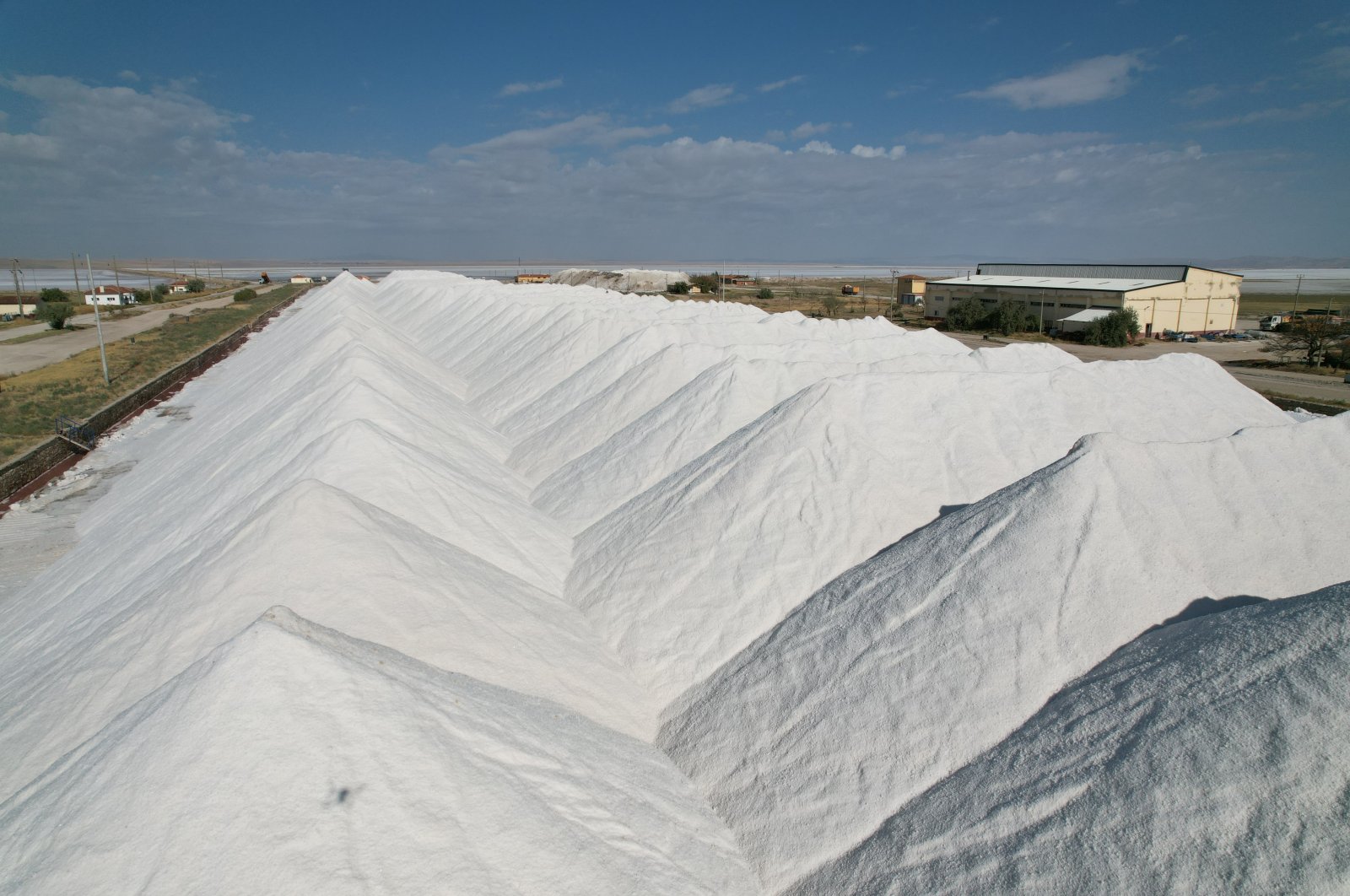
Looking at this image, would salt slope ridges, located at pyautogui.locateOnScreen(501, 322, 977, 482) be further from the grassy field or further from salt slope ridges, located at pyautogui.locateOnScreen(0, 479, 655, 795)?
the grassy field

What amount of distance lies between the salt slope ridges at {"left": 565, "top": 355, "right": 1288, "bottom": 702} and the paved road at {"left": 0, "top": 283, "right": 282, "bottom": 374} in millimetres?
32490

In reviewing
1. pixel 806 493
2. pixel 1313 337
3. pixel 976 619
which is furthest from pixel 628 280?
pixel 976 619

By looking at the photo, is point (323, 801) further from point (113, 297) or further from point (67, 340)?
point (113, 297)

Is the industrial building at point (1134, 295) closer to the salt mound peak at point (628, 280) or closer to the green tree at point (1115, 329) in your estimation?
the green tree at point (1115, 329)

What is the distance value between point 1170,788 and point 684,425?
8.80 m

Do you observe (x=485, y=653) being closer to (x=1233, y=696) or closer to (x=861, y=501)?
(x=861, y=501)

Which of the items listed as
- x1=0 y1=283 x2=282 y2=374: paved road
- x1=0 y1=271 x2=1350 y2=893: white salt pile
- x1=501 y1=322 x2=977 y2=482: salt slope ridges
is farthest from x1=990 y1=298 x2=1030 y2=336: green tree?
x1=0 y1=283 x2=282 y2=374: paved road

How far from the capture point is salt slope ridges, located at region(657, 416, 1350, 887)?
593 centimetres

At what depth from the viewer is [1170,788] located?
4.44 metres

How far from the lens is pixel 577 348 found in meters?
19.3

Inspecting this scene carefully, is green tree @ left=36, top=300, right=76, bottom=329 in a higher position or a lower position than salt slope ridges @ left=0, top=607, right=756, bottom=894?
higher

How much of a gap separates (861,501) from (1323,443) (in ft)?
17.0

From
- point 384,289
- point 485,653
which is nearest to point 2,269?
point 384,289

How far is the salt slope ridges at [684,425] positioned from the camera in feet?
38.6
